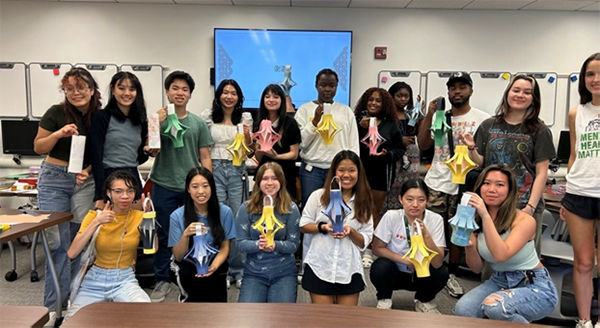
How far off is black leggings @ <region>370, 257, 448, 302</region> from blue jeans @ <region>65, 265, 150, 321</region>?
1.34 meters

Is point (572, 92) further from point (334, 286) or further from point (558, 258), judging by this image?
point (334, 286)

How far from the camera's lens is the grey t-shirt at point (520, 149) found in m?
2.24

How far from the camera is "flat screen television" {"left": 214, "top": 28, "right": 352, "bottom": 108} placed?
4828mm

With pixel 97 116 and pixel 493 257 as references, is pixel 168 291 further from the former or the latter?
pixel 493 257

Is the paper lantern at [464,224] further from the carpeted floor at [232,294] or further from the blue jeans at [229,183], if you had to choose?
the blue jeans at [229,183]

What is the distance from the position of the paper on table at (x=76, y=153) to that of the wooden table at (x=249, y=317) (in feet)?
3.92

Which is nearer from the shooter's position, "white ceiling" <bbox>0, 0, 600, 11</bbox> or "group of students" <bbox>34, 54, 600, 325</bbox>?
"group of students" <bbox>34, 54, 600, 325</bbox>

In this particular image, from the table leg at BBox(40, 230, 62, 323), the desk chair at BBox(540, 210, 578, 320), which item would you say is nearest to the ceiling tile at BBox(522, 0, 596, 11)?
the desk chair at BBox(540, 210, 578, 320)

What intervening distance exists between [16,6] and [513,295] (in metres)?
6.01

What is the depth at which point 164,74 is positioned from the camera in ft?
16.1

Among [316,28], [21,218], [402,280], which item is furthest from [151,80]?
[402,280]

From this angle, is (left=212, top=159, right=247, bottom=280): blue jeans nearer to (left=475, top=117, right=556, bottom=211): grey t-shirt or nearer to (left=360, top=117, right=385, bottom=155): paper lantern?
(left=360, top=117, right=385, bottom=155): paper lantern

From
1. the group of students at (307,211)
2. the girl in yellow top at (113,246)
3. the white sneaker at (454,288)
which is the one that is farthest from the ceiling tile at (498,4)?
the girl in yellow top at (113,246)

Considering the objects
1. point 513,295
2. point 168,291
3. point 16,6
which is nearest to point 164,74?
point 16,6
